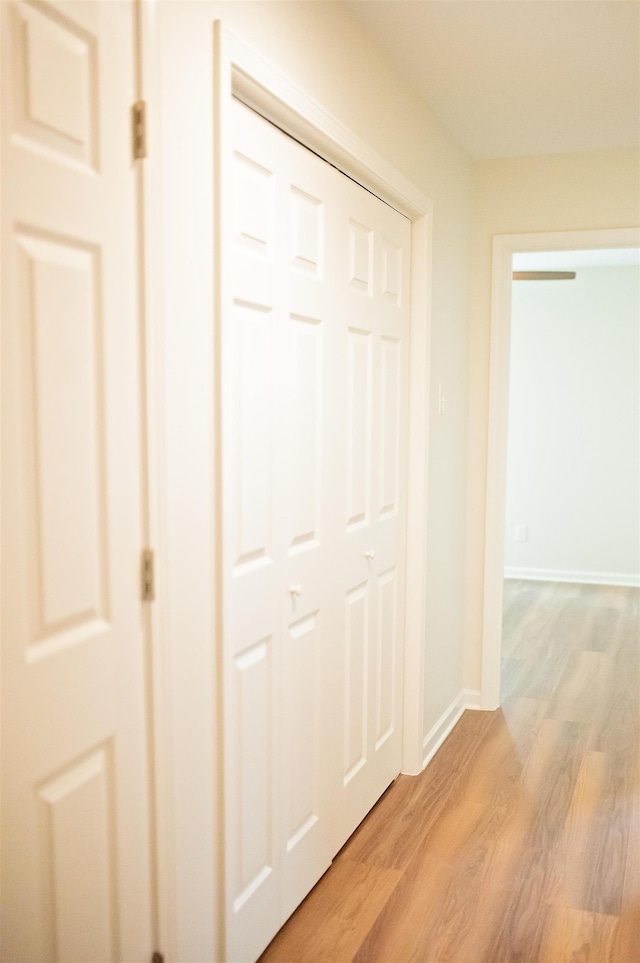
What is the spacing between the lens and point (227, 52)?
1608 mm

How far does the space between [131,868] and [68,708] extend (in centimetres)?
38

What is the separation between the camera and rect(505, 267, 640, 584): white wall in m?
6.29

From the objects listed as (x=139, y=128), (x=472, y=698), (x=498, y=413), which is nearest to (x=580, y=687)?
(x=472, y=698)

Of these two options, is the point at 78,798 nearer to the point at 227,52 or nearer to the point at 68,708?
the point at 68,708

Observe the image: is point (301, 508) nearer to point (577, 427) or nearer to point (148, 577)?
point (148, 577)

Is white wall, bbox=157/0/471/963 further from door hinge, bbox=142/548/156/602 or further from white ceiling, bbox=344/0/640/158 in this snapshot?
white ceiling, bbox=344/0/640/158

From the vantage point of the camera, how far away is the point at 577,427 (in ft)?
21.1

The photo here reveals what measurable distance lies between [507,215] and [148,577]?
111 inches

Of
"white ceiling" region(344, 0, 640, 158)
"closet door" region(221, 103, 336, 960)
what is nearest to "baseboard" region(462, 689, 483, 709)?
"closet door" region(221, 103, 336, 960)

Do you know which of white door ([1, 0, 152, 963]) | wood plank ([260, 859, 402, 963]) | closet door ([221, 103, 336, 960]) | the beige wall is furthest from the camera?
the beige wall

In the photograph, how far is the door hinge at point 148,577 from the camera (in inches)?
57.5

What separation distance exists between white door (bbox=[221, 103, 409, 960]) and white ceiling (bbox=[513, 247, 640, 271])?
132 inches

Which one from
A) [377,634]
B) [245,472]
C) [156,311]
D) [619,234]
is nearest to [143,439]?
[156,311]

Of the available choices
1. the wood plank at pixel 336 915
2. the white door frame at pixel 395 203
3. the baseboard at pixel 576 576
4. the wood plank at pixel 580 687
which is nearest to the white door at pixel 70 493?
the white door frame at pixel 395 203
